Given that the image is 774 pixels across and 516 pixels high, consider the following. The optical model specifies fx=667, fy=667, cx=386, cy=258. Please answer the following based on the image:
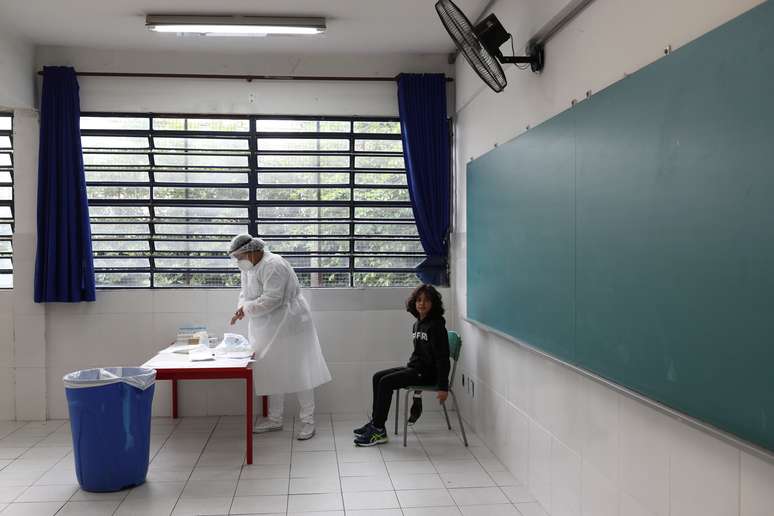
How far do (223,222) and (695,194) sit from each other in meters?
4.43

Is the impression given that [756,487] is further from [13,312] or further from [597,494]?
[13,312]

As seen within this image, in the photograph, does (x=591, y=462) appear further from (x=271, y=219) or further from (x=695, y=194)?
(x=271, y=219)

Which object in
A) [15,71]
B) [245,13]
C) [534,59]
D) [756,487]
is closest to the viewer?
[756,487]

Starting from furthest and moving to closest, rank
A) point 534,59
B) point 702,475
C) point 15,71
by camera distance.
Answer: point 15,71 < point 534,59 < point 702,475

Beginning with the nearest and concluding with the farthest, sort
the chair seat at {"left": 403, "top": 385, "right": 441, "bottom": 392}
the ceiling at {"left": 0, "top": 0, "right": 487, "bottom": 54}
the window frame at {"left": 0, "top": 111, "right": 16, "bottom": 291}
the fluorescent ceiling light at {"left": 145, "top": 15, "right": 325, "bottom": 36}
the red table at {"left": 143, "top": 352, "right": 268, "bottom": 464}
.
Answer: the red table at {"left": 143, "top": 352, "right": 268, "bottom": 464} → the ceiling at {"left": 0, "top": 0, "right": 487, "bottom": 54} → the fluorescent ceiling light at {"left": 145, "top": 15, "right": 325, "bottom": 36} → the chair seat at {"left": 403, "top": 385, "right": 441, "bottom": 392} → the window frame at {"left": 0, "top": 111, "right": 16, "bottom": 291}

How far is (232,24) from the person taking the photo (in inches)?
191

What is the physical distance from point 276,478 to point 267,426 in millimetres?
1136

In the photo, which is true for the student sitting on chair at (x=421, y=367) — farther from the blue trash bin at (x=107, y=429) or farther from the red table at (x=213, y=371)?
the blue trash bin at (x=107, y=429)

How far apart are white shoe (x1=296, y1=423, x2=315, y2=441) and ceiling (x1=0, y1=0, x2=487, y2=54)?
309 centimetres

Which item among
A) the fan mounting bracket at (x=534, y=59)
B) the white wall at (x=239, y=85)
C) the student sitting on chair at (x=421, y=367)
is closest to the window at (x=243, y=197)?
the white wall at (x=239, y=85)

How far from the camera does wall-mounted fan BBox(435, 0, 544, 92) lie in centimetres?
316

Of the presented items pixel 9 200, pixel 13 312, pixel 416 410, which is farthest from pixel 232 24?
pixel 416 410

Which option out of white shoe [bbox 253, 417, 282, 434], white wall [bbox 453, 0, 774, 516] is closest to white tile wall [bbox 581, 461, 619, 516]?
white wall [bbox 453, 0, 774, 516]

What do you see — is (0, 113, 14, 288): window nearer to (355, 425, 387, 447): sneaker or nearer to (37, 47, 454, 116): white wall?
(37, 47, 454, 116): white wall
